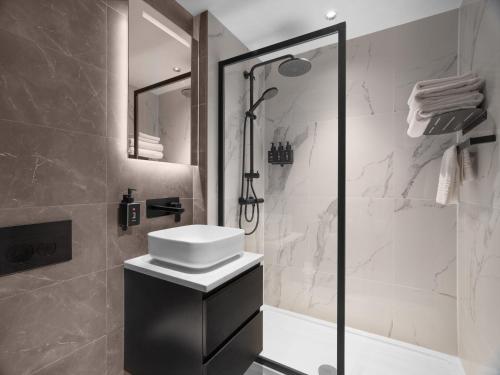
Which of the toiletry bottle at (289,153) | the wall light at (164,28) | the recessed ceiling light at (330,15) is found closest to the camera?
the wall light at (164,28)

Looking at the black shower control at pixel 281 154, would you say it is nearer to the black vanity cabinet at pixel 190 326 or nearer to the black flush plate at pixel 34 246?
the black vanity cabinet at pixel 190 326

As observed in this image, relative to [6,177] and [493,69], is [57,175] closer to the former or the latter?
[6,177]

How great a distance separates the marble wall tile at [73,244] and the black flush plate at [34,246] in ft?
0.08

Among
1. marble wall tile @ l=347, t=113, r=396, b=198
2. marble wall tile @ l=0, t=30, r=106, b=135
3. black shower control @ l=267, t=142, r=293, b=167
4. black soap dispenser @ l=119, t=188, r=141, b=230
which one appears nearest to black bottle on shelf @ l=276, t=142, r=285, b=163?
black shower control @ l=267, t=142, r=293, b=167

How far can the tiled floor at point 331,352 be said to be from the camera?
60.1 inches

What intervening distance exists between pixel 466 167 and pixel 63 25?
6.94 feet

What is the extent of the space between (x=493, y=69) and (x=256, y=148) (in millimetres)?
1334

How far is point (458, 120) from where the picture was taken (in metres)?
1.26

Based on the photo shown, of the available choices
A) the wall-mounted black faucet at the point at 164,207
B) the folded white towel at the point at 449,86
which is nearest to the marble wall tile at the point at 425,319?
the folded white towel at the point at 449,86

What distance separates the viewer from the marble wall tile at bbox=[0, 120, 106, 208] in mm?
879

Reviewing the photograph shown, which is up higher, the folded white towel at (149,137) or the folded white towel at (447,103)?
the folded white towel at (447,103)

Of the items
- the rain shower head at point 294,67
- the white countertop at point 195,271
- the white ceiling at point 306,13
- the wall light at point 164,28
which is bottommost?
the white countertop at point 195,271

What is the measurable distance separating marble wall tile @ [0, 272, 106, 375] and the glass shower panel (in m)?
0.96

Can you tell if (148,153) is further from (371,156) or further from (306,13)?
(371,156)
